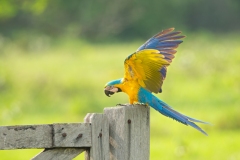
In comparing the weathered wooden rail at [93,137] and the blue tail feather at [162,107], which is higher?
the blue tail feather at [162,107]

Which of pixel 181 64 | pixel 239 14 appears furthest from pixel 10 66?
pixel 239 14

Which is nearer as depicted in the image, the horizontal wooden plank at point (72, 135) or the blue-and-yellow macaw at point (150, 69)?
the horizontal wooden plank at point (72, 135)

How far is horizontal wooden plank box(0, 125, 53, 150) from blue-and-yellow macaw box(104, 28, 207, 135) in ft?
3.11

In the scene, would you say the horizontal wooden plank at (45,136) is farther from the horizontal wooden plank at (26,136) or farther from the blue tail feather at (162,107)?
the blue tail feather at (162,107)

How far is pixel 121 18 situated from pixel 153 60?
80.7 feet

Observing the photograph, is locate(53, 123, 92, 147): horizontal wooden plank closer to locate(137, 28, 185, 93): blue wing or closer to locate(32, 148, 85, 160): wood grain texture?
locate(32, 148, 85, 160): wood grain texture

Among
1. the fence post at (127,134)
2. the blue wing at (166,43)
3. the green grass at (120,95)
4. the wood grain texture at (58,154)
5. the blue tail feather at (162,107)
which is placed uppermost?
the green grass at (120,95)

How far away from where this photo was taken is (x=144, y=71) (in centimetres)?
438

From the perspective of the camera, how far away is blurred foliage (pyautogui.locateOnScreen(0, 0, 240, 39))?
2736cm

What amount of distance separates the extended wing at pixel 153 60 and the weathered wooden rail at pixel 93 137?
0.46m

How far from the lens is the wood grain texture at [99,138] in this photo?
3637 mm

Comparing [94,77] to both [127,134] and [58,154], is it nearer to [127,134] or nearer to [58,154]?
[127,134]

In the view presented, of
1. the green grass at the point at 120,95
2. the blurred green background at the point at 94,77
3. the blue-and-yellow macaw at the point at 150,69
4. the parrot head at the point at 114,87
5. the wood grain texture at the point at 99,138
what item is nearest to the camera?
the wood grain texture at the point at 99,138

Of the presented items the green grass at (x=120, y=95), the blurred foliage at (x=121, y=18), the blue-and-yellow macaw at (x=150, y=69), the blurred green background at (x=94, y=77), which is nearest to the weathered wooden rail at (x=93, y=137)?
the blue-and-yellow macaw at (x=150, y=69)
